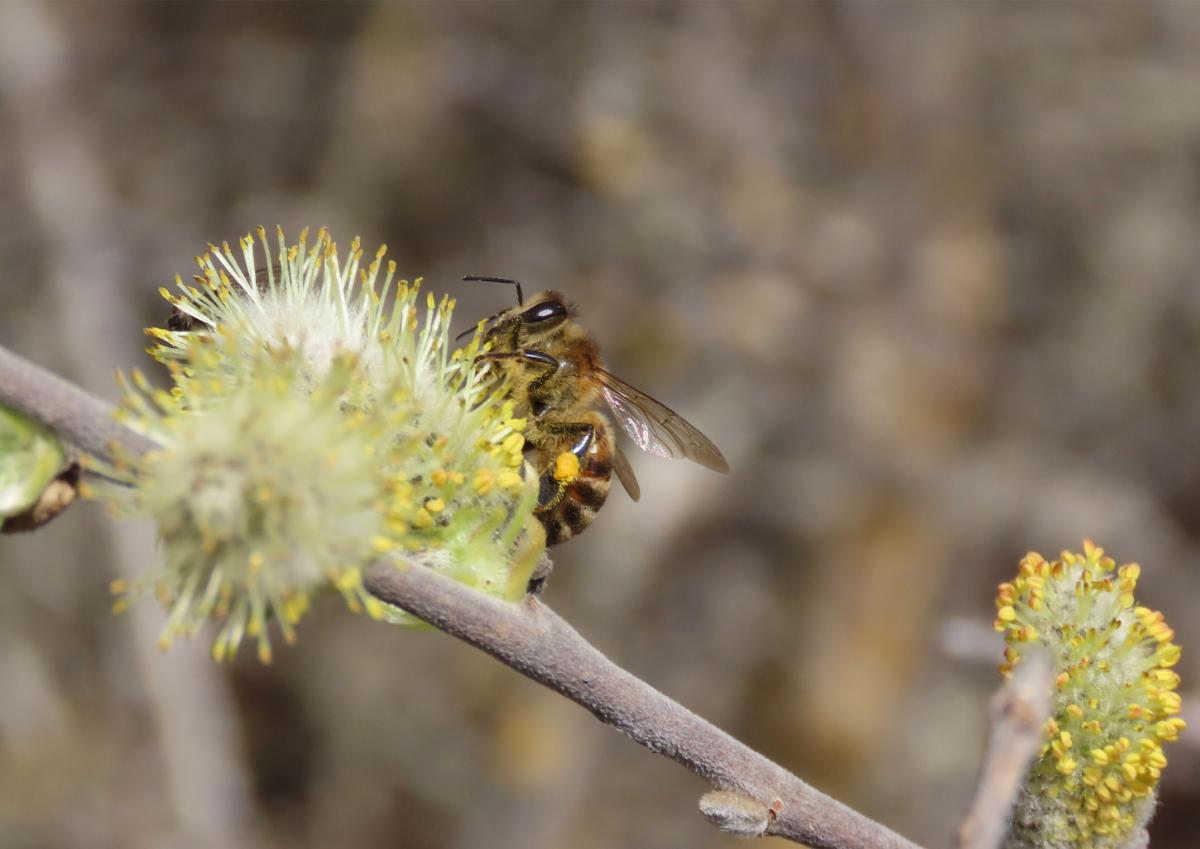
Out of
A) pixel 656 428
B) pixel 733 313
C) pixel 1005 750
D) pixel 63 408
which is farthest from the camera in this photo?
pixel 733 313

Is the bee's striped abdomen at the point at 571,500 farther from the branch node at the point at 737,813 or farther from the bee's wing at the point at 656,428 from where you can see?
the branch node at the point at 737,813

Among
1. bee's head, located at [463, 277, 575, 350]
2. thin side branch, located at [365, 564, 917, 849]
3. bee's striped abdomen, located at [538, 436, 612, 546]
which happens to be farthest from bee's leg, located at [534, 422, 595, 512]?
thin side branch, located at [365, 564, 917, 849]

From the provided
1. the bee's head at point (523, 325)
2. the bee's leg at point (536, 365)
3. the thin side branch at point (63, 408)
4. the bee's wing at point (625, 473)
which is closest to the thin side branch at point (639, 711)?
the thin side branch at point (63, 408)

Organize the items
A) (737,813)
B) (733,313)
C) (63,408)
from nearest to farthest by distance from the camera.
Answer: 1. (63,408)
2. (737,813)
3. (733,313)

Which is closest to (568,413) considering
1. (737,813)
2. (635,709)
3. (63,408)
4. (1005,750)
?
(635,709)

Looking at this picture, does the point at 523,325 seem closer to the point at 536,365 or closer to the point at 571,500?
the point at 536,365

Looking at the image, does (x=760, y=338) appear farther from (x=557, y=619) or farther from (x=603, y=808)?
(x=557, y=619)
